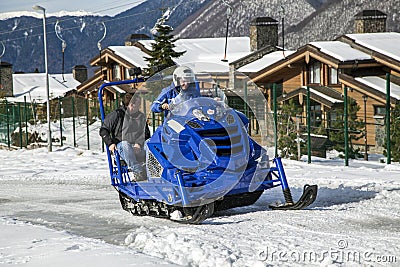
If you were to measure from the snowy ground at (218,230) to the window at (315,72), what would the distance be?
22.2 m

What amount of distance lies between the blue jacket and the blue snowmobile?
0.24ft

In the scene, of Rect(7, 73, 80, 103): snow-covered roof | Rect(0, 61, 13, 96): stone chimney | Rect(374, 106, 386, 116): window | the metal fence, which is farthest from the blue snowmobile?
Rect(0, 61, 13, 96): stone chimney

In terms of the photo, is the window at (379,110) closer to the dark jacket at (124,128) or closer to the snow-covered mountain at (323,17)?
the dark jacket at (124,128)

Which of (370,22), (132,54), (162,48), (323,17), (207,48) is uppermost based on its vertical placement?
(323,17)

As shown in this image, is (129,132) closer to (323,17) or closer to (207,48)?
(207,48)

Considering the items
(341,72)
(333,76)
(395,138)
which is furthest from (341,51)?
(395,138)

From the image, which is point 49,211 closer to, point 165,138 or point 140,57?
point 165,138

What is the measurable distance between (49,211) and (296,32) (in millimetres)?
58552

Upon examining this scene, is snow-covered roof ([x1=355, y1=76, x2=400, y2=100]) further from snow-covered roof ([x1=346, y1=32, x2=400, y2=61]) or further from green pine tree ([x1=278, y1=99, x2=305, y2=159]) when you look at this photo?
green pine tree ([x1=278, y1=99, x2=305, y2=159])

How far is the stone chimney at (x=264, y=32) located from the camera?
50500 mm

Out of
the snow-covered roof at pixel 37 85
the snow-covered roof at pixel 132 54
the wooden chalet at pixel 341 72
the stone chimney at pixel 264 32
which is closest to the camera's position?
the wooden chalet at pixel 341 72

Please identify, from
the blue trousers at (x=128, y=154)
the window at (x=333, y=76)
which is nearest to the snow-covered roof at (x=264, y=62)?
the window at (x=333, y=76)

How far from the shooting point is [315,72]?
39375 millimetres

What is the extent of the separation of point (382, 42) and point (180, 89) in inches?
1085
